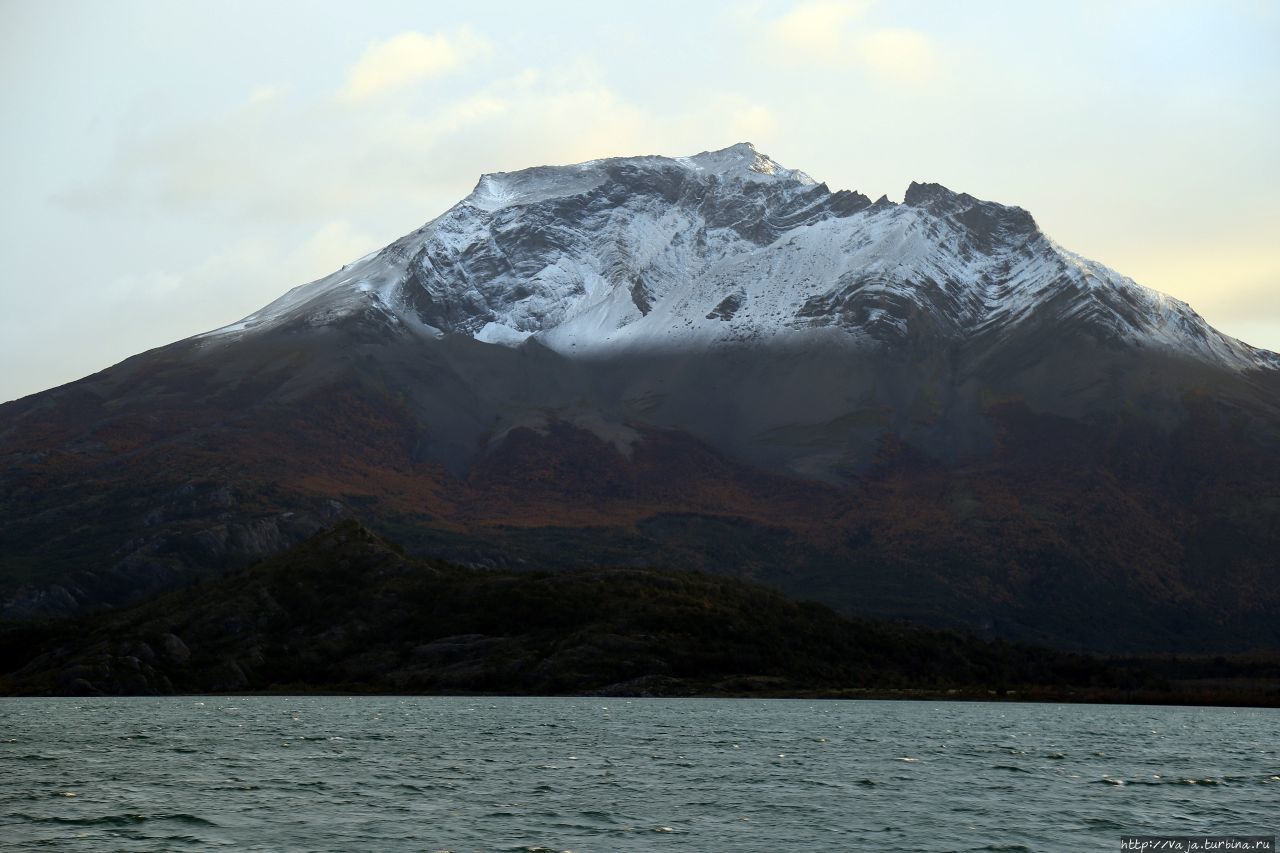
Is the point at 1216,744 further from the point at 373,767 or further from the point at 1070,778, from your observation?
the point at 373,767

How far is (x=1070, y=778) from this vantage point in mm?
110062

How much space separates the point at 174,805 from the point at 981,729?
103 m

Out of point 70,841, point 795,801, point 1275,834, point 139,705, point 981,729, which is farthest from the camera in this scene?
point 139,705

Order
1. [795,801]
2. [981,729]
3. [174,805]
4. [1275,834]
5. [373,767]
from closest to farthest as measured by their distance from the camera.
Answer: [1275,834], [174,805], [795,801], [373,767], [981,729]

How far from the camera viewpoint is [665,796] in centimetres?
9425

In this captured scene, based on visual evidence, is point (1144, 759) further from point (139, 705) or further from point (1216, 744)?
point (139, 705)

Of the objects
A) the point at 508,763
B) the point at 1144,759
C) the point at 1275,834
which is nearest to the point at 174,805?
the point at 508,763

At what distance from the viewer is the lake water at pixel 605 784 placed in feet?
255

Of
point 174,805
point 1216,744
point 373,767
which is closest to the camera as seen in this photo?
point 174,805

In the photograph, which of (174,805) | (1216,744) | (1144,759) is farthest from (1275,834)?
(1216,744)

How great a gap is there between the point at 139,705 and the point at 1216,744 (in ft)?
419

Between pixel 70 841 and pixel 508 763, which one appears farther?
pixel 508 763

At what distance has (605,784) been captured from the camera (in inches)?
3952

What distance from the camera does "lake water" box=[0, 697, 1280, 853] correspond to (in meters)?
77.6
